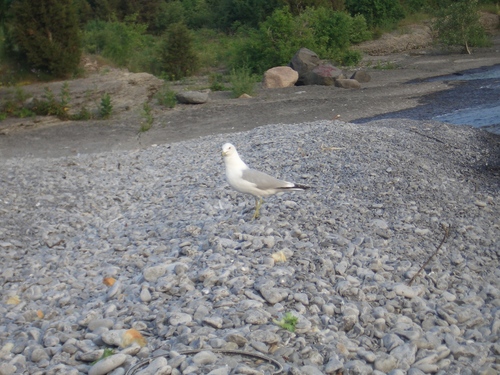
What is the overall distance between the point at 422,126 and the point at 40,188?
680 centimetres

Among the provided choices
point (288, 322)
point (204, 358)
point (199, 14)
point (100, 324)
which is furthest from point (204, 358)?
point (199, 14)

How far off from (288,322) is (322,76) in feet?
51.8

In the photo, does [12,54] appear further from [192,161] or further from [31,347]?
[31,347]

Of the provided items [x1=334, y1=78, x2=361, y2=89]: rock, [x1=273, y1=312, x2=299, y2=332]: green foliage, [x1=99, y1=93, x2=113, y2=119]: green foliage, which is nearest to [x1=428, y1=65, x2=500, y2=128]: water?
[x1=334, y1=78, x2=361, y2=89]: rock

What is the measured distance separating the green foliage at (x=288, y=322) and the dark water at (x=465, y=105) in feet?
30.6

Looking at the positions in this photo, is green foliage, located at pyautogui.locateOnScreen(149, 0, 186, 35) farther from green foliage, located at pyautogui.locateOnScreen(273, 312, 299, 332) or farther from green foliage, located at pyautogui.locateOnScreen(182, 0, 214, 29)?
green foliage, located at pyautogui.locateOnScreen(273, 312, 299, 332)

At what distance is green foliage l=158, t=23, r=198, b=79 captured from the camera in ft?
76.6

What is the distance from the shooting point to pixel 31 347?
4.05 metres

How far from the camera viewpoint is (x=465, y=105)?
15.6 m

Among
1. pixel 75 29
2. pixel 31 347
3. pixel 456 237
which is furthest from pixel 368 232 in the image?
pixel 75 29

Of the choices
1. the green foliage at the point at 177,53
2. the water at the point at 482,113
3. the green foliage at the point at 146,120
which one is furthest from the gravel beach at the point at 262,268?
the green foliage at the point at 177,53

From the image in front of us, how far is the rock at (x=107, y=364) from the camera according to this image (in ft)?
12.0

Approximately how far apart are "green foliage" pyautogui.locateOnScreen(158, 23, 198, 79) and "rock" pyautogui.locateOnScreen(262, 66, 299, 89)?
498 cm

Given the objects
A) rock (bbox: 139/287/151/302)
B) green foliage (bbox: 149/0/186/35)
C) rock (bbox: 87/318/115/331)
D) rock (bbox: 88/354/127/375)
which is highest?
green foliage (bbox: 149/0/186/35)
